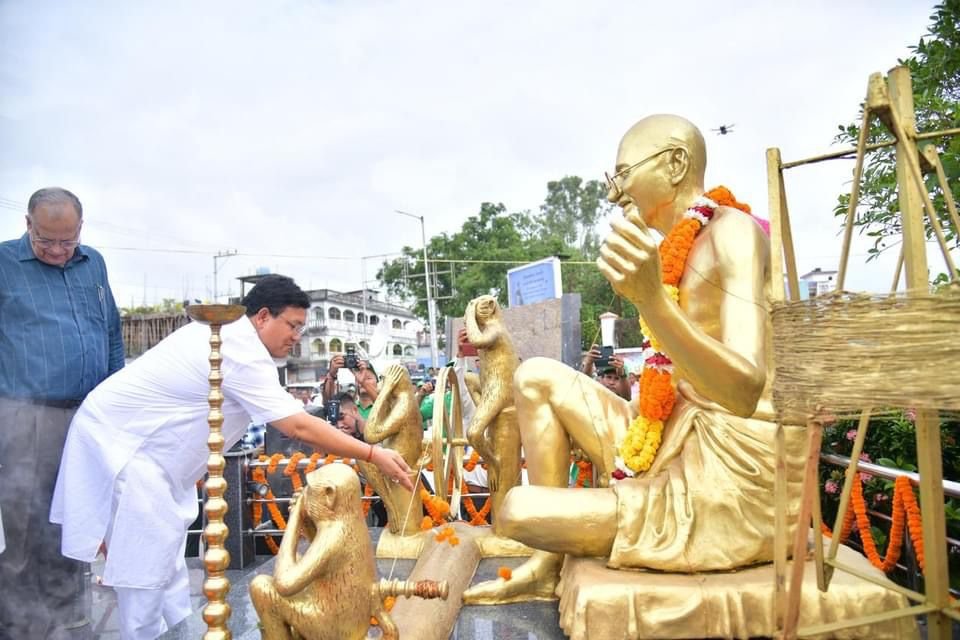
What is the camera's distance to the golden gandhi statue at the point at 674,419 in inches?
71.4

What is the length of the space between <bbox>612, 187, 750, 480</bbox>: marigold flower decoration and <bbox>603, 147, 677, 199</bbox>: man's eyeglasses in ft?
0.79

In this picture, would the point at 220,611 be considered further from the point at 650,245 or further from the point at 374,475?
the point at 374,475

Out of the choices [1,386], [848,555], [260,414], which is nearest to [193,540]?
[1,386]

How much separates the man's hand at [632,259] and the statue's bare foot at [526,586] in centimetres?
135

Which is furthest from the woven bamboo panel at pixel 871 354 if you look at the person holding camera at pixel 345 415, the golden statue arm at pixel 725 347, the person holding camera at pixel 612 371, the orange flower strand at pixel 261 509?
the person holding camera at pixel 345 415

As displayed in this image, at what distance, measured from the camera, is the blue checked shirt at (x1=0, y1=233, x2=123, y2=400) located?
2.78 metres

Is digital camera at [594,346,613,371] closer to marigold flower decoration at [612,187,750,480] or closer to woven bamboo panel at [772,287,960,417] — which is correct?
marigold flower decoration at [612,187,750,480]

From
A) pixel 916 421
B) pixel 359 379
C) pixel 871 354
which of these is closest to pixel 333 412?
pixel 359 379

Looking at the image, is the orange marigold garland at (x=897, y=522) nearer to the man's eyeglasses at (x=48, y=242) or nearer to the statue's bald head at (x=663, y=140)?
the statue's bald head at (x=663, y=140)

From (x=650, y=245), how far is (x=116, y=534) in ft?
7.26

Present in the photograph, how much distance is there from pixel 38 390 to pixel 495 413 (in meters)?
2.12

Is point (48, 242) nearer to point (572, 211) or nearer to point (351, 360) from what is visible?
point (351, 360)

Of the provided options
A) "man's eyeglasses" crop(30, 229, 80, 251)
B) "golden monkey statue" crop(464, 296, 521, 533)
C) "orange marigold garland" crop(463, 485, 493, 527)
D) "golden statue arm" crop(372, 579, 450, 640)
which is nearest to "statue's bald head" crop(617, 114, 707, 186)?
"golden monkey statue" crop(464, 296, 521, 533)

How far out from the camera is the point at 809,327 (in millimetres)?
1444
